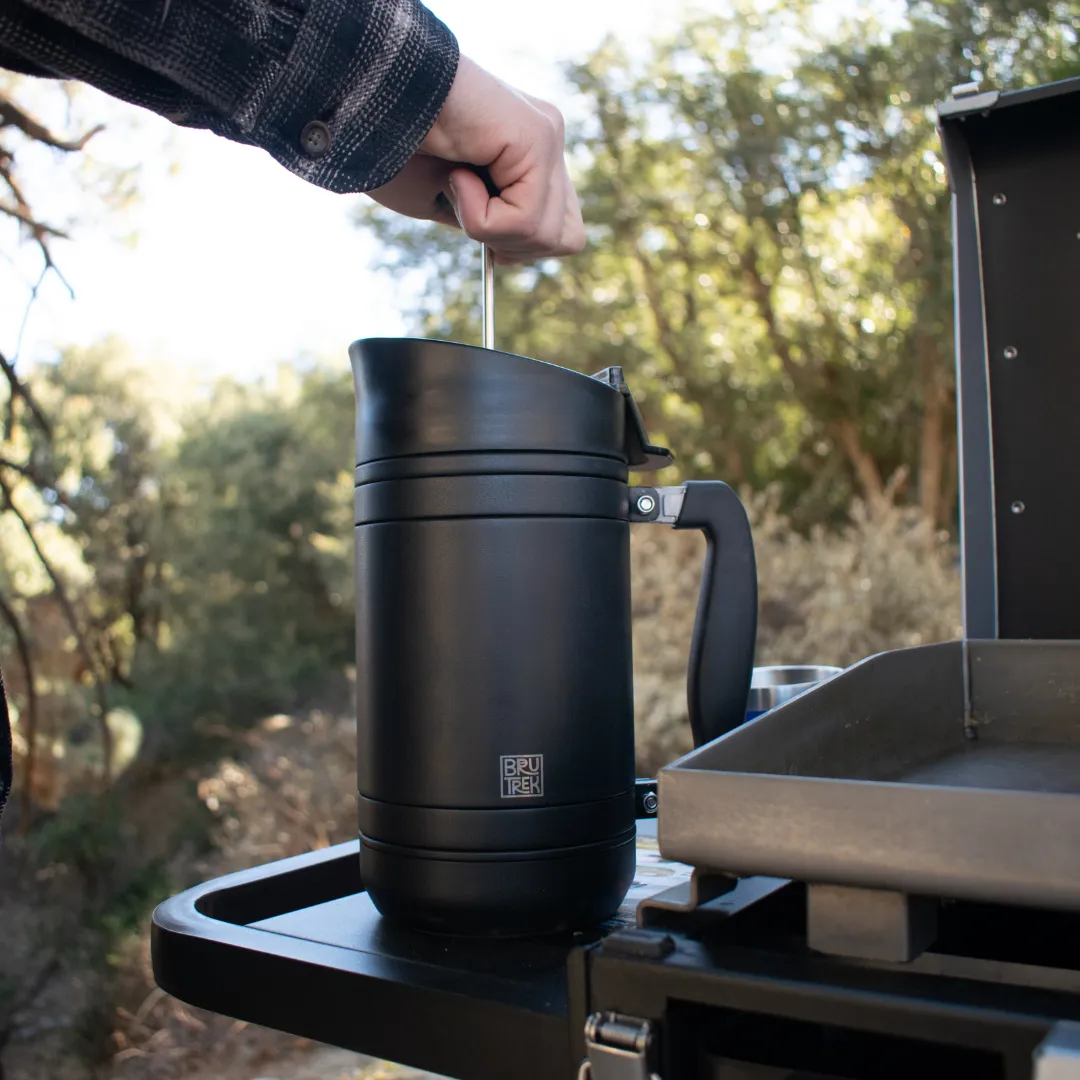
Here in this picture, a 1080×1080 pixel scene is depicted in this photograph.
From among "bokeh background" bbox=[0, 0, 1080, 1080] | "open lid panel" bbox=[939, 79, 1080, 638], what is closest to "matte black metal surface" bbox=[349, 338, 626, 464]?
"open lid panel" bbox=[939, 79, 1080, 638]

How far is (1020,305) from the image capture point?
1.13 m

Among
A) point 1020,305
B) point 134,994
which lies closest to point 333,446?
point 134,994

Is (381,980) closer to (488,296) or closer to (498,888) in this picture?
(498,888)

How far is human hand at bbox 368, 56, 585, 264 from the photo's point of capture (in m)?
0.65

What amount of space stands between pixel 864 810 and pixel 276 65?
0.46 m

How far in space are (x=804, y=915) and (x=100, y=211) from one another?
4.24m

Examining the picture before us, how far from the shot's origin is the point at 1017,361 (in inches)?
44.8

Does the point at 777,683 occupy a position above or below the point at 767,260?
below

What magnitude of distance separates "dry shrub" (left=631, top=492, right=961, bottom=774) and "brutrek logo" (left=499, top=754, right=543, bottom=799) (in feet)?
8.91

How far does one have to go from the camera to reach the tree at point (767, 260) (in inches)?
192

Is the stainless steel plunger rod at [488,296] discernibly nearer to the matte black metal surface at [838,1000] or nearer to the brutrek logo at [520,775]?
the brutrek logo at [520,775]

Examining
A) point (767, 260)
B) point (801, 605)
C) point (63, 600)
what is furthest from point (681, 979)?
point (767, 260)

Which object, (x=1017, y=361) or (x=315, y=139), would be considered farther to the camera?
(x=1017, y=361)

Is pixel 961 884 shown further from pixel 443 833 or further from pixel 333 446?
pixel 333 446
